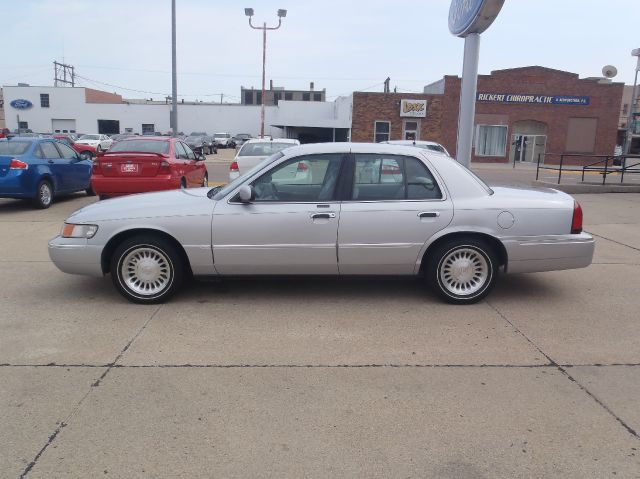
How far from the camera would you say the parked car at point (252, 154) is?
12.8 meters

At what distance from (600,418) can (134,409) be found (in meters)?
2.84

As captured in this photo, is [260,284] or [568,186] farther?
[568,186]

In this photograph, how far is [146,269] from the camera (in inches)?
210

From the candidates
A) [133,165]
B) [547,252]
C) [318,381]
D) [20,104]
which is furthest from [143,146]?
[20,104]

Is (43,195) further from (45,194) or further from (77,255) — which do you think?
(77,255)

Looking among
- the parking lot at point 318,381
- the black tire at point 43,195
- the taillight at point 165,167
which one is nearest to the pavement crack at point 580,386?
the parking lot at point 318,381

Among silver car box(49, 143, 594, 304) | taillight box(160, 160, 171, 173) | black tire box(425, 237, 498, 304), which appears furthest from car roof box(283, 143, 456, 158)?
taillight box(160, 160, 171, 173)

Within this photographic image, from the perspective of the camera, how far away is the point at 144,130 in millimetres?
64188

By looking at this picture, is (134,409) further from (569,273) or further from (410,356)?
(569,273)

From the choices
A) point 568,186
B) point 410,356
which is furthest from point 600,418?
point 568,186

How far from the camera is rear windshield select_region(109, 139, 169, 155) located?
35.7 ft

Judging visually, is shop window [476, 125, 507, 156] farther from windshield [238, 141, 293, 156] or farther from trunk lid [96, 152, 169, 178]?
trunk lid [96, 152, 169, 178]

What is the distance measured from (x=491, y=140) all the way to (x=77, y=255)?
125 feet

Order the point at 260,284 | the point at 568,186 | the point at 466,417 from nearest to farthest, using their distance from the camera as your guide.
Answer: the point at 466,417 < the point at 260,284 < the point at 568,186
